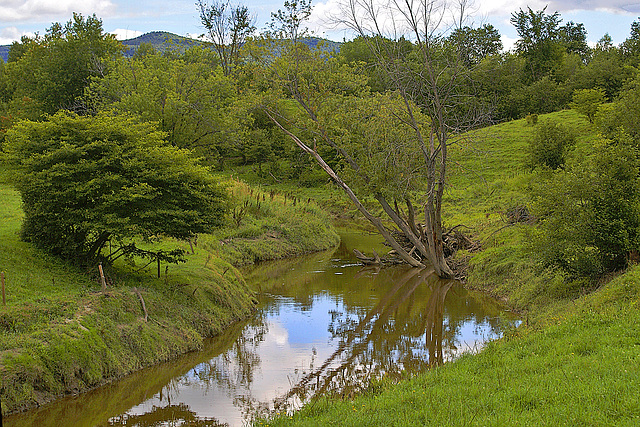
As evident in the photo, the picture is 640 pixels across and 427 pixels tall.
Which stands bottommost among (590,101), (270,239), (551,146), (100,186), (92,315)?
(270,239)

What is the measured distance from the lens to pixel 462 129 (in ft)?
66.1

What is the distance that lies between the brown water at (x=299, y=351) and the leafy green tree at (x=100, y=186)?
328 centimetres

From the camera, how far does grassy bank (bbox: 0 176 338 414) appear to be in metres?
9.63

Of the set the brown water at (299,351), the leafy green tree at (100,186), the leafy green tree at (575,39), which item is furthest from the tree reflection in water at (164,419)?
the leafy green tree at (575,39)

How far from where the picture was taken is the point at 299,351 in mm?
13969

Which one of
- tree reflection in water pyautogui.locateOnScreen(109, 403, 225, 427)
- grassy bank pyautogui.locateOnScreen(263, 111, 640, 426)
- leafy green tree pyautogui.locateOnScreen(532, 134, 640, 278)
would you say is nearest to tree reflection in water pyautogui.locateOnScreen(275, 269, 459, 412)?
tree reflection in water pyautogui.locateOnScreen(109, 403, 225, 427)

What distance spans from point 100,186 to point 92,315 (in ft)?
10.2

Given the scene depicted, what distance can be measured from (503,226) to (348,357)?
43.4 ft

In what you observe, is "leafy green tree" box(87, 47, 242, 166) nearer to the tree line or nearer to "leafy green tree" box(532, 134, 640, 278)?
the tree line

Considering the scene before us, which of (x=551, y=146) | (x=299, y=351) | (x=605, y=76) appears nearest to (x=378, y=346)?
(x=299, y=351)

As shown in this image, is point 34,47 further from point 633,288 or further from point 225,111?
point 633,288

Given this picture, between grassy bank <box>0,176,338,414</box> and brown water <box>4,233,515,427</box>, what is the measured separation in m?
0.35

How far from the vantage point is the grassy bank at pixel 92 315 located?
31.6 ft

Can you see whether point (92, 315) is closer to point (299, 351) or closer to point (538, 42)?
point (299, 351)
